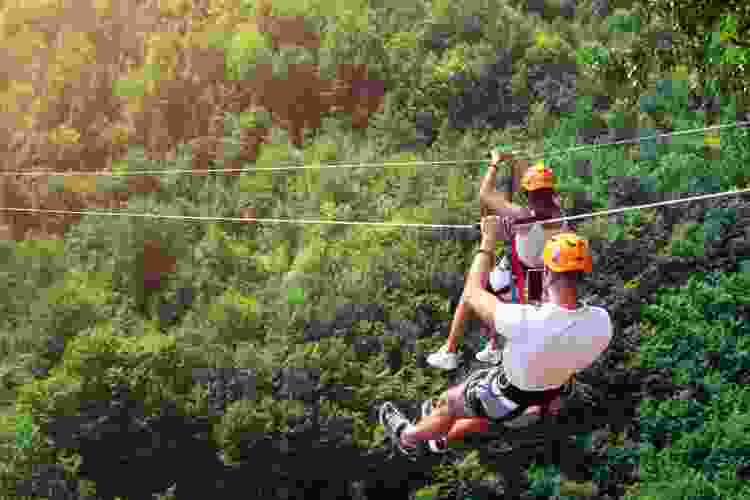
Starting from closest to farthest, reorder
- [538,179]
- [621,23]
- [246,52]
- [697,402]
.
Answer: [538,179], [697,402], [621,23], [246,52]

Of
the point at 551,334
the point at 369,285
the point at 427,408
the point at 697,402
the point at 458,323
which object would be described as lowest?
the point at 697,402

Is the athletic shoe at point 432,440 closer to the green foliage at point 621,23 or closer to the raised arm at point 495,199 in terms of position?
the raised arm at point 495,199

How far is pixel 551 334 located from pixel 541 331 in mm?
44

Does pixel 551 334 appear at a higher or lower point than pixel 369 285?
higher

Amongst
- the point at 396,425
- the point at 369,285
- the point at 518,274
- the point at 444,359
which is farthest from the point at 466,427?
the point at 369,285

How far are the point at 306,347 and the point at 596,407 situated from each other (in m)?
5.44

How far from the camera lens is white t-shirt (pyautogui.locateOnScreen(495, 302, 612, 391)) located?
12.4 ft

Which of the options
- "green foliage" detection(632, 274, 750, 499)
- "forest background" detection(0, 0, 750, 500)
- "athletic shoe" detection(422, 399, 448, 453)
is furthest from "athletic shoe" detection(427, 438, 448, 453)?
"green foliage" detection(632, 274, 750, 499)

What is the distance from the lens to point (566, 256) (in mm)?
3693

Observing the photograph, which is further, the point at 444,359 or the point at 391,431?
the point at 391,431

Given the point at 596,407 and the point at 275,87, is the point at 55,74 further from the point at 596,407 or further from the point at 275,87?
the point at 596,407

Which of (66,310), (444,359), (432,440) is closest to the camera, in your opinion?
(444,359)

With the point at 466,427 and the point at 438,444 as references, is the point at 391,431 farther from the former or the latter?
the point at 466,427

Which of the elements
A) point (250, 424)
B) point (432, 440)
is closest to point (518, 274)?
point (432, 440)
